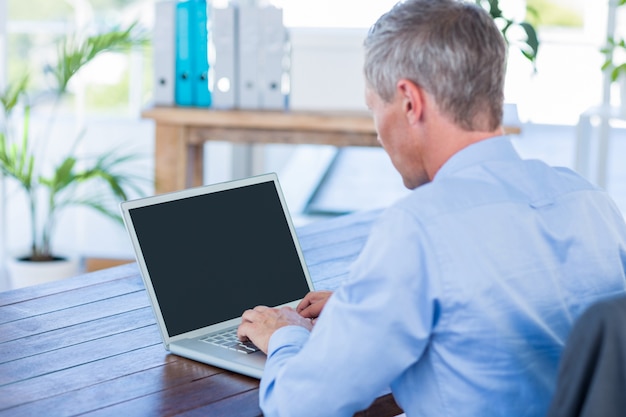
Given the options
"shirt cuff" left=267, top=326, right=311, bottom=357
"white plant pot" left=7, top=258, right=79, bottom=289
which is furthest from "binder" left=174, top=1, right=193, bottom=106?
"shirt cuff" left=267, top=326, right=311, bottom=357

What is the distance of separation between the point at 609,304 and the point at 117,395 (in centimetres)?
65

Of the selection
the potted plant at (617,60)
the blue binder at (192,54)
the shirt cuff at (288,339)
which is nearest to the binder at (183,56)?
the blue binder at (192,54)

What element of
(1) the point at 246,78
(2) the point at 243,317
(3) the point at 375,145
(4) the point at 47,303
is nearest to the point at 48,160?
(1) the point at 246,78

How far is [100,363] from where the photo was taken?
1397mm

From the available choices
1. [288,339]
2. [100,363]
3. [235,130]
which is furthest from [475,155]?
[235,130]

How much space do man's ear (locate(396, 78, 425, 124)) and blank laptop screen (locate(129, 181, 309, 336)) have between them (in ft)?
1.60

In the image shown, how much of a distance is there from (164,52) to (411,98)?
8.23 feet

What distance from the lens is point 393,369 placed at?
115 centimetres

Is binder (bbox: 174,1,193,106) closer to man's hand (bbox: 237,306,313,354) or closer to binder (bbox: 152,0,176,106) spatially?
binder (bbox: 152,0,176,106)

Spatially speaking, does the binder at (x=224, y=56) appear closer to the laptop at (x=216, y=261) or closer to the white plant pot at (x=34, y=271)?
the white plant pot at (x=34, y=271)

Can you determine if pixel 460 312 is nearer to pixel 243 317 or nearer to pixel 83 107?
pixel 243 317

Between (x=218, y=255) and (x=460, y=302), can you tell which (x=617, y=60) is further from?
(x=460, y=302)

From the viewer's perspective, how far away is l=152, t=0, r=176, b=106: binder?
356cm

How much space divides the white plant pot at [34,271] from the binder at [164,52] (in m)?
0.81
